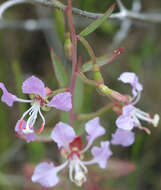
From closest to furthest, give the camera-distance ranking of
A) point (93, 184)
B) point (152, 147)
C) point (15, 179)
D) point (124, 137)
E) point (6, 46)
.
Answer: point (124, 137)
point (93, 184)
point (15, 179)
point (152, 147)
point (6, 46)

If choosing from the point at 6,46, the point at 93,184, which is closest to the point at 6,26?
the point at 6,46

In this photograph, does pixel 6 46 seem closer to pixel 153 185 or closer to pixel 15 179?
pixel 15 179

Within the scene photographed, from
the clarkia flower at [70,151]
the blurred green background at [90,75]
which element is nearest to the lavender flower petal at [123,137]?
the clarkia flower at [70,151]

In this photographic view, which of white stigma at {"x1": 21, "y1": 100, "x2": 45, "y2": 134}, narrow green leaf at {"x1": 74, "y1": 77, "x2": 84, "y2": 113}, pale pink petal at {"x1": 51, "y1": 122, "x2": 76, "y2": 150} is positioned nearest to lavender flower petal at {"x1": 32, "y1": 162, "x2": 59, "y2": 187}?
pale pink petal at {"x1": 51, "y1": 122, "x2": 76, "y2": 150}

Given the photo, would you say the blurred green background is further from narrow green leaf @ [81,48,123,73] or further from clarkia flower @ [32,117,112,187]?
narrow green leaf @ [81,48,123,73]

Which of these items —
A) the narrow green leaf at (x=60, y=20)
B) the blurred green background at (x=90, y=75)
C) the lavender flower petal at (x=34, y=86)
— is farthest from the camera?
the blurred green background at (x=90, y=75)

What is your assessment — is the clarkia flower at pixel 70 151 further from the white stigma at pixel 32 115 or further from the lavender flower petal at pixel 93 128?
the white stigma at pixel 32 115
